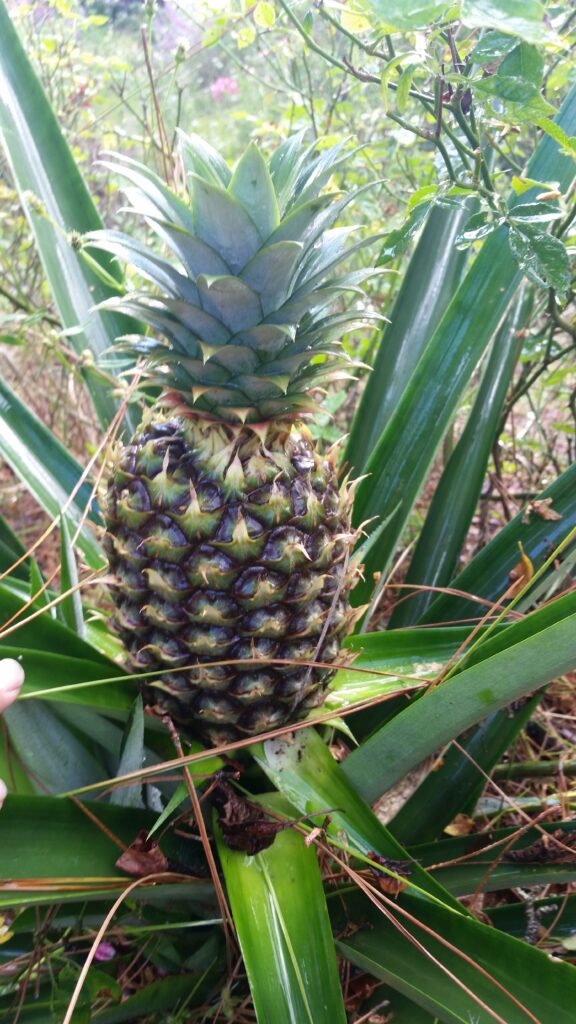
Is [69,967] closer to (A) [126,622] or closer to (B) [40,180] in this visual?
(A) [126,622]

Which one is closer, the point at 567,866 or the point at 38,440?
the point at 567,866

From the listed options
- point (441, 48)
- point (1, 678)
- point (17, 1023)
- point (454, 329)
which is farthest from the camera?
point (454, 329)

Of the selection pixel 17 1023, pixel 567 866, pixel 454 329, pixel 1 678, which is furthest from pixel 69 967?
pixel 454 329

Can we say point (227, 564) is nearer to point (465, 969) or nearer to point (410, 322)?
Result: point (465, 969)

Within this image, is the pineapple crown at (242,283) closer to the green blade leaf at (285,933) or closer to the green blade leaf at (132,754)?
the green blade leaf at (132,754)

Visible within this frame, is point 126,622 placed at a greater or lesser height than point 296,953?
greater

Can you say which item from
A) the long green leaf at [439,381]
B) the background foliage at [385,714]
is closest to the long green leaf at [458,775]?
the background foliage at [385,714]

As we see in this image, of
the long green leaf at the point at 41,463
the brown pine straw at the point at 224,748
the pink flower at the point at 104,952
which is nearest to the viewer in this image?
the brown pine straw at the point at 224,748
